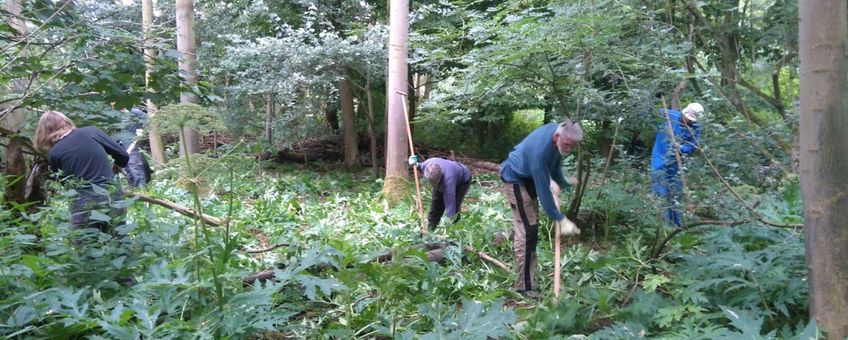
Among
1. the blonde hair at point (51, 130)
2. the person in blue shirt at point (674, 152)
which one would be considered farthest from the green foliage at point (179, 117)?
the person in blue shirt at point (674, 152)

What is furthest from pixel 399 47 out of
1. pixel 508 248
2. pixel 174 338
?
pixel 174 338

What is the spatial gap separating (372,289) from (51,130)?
2.70 meters

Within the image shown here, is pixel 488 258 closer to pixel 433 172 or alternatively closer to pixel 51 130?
pixel 433 172

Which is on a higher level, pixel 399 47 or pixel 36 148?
Result: pixel 399 47

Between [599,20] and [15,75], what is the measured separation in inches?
156

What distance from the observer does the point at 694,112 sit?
4535 millimetres

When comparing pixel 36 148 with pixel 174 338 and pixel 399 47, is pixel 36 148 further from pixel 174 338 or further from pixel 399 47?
pixel 399 47

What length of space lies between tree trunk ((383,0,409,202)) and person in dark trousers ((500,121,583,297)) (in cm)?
348

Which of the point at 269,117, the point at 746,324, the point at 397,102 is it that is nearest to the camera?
the point at 746,324

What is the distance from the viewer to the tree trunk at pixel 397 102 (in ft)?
24.9

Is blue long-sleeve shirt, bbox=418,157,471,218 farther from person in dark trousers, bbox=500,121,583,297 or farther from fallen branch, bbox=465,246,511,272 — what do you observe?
person in dark trousers, bbox=500,121,583,297

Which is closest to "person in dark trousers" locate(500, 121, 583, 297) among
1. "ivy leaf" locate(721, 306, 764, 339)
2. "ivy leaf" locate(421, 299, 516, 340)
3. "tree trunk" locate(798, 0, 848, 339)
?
"ivy leaf" locate(421, 299, 516, 340)

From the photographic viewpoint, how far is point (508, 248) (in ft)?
17.8

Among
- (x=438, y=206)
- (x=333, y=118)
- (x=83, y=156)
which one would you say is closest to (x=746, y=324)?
(x=438, y=206)
